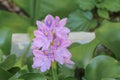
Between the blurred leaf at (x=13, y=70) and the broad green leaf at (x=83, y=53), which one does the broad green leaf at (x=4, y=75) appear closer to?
the blurred leaf at (x=13, y=70)

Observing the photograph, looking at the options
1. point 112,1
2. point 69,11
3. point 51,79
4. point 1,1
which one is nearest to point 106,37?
point 51,79

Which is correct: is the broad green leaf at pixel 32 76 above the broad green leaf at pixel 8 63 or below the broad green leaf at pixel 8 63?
below

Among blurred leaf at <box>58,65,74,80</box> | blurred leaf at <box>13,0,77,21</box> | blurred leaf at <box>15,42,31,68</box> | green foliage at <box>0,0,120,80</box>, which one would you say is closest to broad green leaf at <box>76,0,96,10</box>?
green foliage at <box>0,0,120,80</box>

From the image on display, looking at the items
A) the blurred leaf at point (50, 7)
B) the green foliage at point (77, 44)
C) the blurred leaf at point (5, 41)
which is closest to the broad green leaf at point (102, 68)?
the green foliage at point (77, 44)

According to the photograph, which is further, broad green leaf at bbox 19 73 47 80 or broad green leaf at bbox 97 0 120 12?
broad green leaf at bbox 97 0 120 12

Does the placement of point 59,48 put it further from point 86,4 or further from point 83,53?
point 86,4

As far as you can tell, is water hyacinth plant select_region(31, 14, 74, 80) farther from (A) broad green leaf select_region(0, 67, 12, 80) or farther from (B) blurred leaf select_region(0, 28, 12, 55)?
(B) blurred leaf select_region(0, 28, 12, 55)

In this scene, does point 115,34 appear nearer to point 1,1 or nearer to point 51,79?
point 51,79
